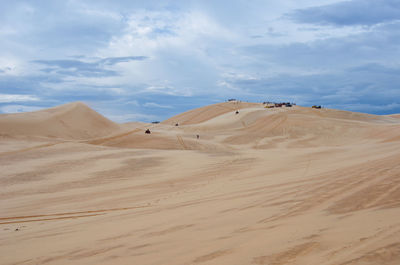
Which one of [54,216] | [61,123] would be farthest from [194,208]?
[61,123]

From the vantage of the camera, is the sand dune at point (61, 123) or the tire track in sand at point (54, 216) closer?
the tire track in sand at point (54, 216)

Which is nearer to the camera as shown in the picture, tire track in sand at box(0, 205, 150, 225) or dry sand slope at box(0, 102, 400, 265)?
dry sand slope at box(0, 102, 400, 265)

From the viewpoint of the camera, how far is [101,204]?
736cm

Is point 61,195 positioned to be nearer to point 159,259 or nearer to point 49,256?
point 49,256

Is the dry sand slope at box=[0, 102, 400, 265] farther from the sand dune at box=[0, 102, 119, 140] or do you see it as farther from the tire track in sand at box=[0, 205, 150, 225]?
the sand dune at box=[0, 102, 119, 140]

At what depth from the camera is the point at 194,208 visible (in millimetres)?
5613

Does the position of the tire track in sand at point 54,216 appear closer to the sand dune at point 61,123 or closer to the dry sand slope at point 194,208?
the dry sand slope at point 194,208

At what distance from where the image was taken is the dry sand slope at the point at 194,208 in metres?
3.36

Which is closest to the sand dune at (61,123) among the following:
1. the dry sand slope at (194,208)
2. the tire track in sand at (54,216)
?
the dry sand slope at (194,208)

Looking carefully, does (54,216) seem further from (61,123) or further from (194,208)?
(61,123)

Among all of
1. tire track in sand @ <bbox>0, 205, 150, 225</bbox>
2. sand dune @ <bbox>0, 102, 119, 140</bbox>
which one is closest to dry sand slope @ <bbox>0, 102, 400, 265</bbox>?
tire track in sand @ <bbox>0, 205, 150, 225</bbox>

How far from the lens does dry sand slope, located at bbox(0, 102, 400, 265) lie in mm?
3358

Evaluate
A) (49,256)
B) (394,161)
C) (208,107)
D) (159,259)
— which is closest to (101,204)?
(49,256)

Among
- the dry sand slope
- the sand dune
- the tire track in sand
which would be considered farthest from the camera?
the sand dune
